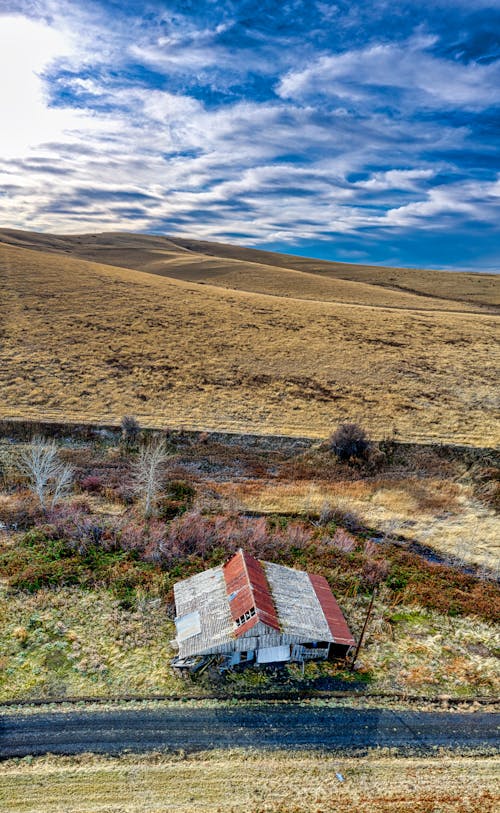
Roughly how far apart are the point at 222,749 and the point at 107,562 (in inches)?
447

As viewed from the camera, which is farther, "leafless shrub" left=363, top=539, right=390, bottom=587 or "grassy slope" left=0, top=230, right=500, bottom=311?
"grassy slope" left=0, top=230, right=500, bottom=311

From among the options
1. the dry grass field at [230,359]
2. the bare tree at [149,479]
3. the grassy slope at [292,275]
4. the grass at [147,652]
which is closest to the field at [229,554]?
the grass at [147,652]

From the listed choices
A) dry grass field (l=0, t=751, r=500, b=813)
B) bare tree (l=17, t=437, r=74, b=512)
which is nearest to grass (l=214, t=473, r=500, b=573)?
bare tree (l=17, t=437, r=74, b=512)

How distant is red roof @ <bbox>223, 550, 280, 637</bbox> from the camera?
61.7ft

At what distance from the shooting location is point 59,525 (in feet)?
87.5

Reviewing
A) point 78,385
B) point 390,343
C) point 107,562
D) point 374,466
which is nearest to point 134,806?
point 107,562

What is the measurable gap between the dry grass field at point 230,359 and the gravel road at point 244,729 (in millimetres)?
23773

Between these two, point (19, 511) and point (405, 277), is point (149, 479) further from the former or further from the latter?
point (405, 277)

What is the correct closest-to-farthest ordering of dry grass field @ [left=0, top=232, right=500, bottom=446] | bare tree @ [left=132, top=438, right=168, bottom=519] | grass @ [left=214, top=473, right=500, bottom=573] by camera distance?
bare tree @ [left=132, top=438, right=168, bottom=519] < grass @ [left=214, top=473, right=500, bottom=573] < dry grass field @ [left=0, top=232, right=500, bottom=446]

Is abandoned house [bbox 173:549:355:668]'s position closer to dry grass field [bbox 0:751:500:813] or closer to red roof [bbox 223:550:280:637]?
red roof [bbox 223:550:280:637]

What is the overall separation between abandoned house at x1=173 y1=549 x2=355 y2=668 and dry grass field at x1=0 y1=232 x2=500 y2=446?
18540 millimetres

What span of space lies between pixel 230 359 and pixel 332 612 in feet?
110

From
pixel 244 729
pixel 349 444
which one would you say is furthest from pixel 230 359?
pixel 244 729

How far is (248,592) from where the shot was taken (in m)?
19.8
